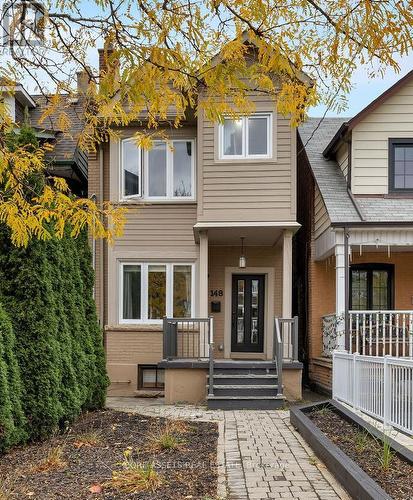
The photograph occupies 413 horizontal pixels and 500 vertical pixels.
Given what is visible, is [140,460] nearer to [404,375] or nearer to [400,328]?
[404,375]

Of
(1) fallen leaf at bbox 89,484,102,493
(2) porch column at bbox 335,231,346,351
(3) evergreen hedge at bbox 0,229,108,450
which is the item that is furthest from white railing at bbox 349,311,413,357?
(1) fallen leaf at bbox 89,484,102,493

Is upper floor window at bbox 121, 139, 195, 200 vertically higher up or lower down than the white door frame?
higher up

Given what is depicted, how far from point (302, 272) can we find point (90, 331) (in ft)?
23.9

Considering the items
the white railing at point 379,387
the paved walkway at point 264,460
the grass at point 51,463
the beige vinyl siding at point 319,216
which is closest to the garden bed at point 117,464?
the grass at point 51,463

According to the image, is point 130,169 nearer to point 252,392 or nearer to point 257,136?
point 257,136

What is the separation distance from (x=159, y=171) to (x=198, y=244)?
6.64ft

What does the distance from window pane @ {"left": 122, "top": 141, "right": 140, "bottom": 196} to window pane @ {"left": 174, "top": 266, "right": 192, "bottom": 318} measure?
7.23 feet

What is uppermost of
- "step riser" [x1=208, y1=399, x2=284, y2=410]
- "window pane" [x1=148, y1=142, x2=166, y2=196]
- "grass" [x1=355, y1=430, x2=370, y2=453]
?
"window pane" [x1=148, y1=142, x2=166, y2=196]

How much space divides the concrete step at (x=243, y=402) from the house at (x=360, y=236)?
2.01 metres

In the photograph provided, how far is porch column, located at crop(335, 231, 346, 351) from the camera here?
1171cm

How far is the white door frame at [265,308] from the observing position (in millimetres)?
14250

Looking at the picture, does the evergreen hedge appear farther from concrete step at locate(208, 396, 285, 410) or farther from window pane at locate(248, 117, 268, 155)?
window pane at locate(248, 117, 268, 155)

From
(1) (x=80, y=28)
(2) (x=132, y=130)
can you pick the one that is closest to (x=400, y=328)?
(2) (x=132, y=130)

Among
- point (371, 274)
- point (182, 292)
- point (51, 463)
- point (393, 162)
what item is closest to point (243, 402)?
point (182, 292)
